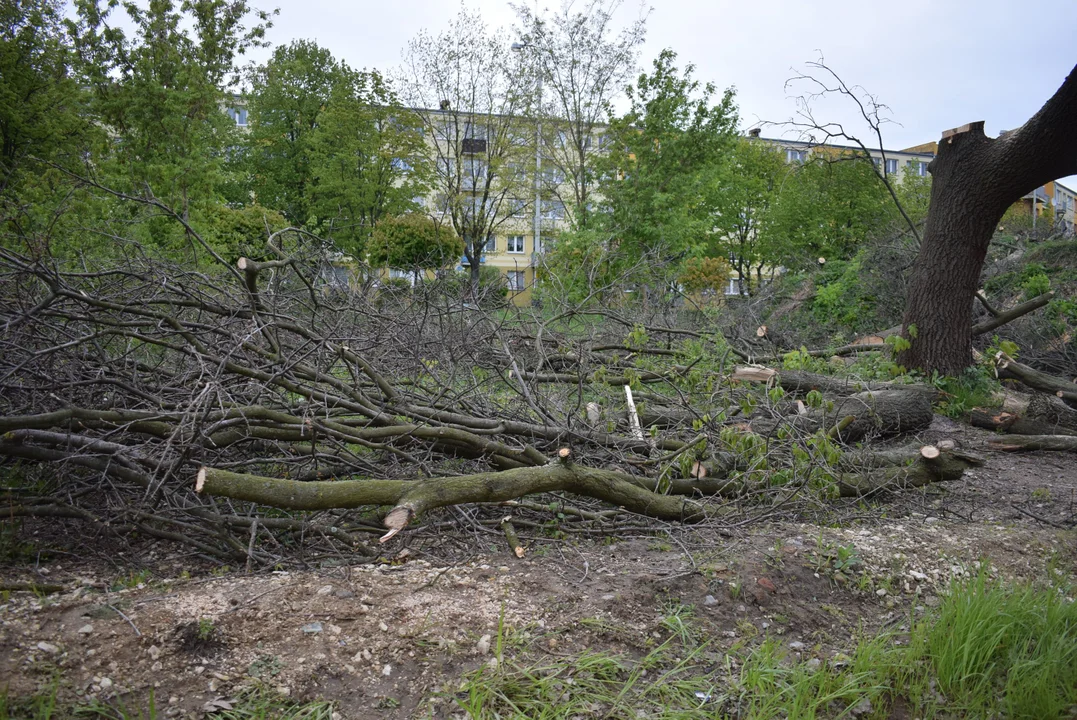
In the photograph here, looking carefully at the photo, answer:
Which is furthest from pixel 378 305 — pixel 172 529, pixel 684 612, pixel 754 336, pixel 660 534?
pixel 754 336

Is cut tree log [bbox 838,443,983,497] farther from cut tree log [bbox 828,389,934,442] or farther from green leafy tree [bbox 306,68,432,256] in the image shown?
green leafy tree [bbox 306,68,432,256]

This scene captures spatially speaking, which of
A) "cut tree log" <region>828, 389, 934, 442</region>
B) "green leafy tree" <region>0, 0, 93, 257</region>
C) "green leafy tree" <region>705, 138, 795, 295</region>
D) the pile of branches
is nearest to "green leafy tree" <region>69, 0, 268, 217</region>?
"green leafy tree" <region>0, 0, 93, 257</region>

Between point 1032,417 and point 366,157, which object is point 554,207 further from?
point 1032,417

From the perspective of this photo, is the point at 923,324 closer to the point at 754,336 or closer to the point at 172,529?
the point at 754,336

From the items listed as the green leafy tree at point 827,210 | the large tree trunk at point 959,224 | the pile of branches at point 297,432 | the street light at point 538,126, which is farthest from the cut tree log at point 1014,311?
the street light at point 538,126

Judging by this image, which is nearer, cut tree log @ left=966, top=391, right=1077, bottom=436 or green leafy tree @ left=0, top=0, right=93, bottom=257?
cut tree log @ left=966, top=391, right=1077, bottom=436

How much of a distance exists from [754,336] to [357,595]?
341 inches

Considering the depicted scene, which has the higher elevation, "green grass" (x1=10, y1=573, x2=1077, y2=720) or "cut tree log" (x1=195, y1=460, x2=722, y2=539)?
"cut tree log" (x1=195, y1=460, x2=722, y2=539)

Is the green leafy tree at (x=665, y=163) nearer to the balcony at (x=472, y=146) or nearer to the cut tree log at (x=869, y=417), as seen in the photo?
the balcony at (x=472, y=146)

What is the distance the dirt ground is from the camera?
8.32 ft

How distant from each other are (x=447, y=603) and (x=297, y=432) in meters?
1.67

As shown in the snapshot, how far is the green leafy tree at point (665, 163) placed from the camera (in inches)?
734

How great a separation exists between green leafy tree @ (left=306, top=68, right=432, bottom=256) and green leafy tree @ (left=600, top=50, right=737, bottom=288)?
8.27 metres

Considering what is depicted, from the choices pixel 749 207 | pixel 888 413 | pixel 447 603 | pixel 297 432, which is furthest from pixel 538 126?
pixel 447 603
